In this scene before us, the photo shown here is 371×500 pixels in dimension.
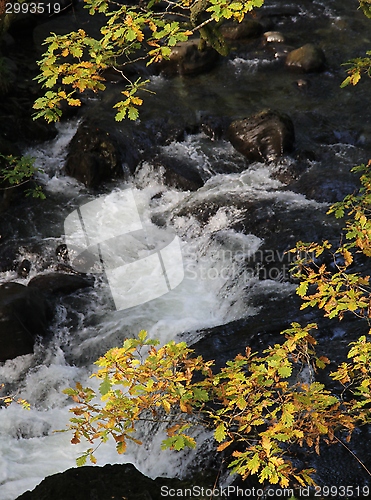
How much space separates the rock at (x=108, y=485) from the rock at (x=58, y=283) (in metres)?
2.98

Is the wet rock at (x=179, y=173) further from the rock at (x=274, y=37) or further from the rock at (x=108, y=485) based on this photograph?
the rock at (x=108, y=485)

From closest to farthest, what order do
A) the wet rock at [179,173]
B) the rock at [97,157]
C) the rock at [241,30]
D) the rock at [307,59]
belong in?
the wet rock at [179,173] → the rock at [97,157] → the rock at [307,59] → the rock at [241,30]

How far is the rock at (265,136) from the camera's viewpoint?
8.82m

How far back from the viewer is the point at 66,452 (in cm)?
521

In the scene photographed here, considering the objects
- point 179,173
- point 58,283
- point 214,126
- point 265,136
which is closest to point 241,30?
point 214,126

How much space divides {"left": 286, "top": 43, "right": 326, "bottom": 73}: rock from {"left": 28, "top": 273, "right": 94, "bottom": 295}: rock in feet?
21.2

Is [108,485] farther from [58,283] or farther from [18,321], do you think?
[58,283]

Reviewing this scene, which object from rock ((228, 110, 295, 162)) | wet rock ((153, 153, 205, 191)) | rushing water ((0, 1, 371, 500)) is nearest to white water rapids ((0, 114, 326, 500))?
rushing water ((0, 1, 371, 500))

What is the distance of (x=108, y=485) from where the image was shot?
402 centimetres

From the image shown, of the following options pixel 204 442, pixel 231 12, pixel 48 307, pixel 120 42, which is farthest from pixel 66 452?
pixel 231 12

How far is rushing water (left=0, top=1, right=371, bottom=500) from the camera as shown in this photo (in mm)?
5418

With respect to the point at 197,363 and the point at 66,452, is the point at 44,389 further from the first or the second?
the point at 197,363

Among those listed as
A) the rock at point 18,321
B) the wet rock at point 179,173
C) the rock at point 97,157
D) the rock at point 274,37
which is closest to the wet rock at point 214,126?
the wet rock at point 179,173

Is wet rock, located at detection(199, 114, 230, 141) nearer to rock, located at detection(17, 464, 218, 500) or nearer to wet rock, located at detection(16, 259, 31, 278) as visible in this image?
wet rock, located at detection(16, 259, 31, 278)
